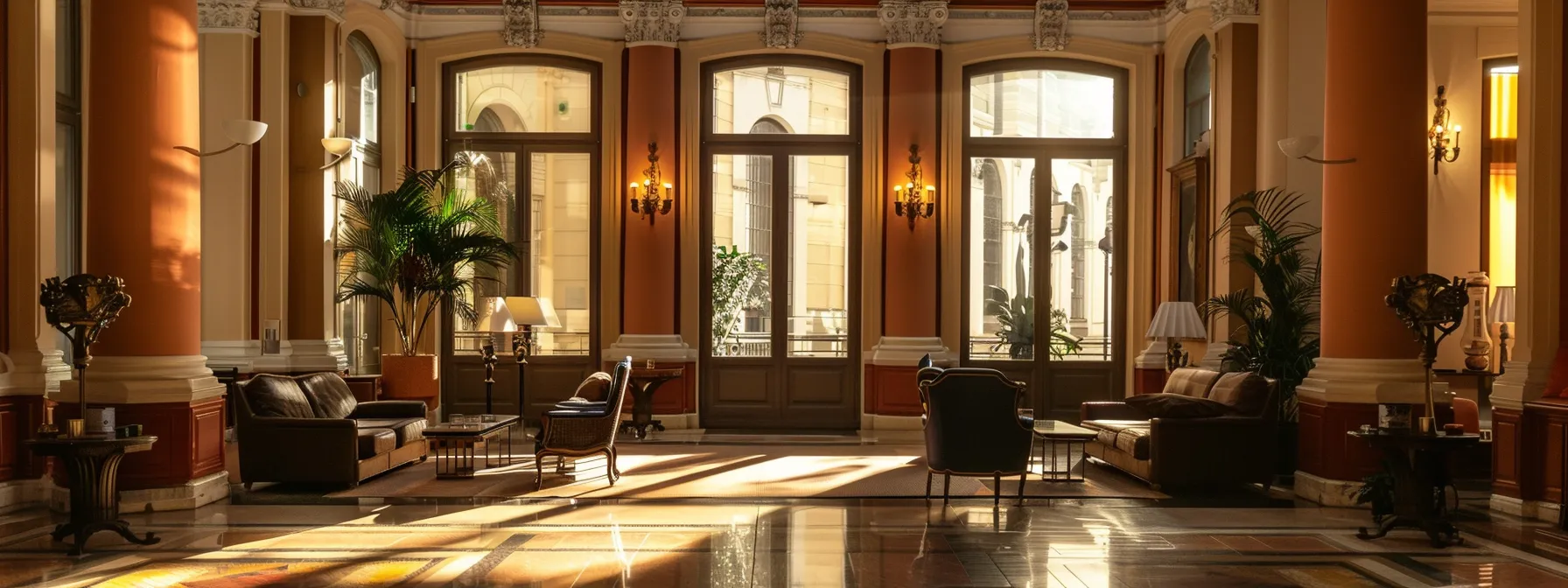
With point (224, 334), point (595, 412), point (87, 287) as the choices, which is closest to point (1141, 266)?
point (595, 412)

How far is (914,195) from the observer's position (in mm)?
12172

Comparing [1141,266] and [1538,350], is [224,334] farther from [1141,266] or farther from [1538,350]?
[1538,350]

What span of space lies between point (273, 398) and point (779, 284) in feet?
18.6

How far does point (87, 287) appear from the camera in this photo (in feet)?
20.4

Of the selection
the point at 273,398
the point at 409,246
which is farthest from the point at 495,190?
the point at 273,398

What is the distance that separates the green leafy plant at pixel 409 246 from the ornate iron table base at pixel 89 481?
443 cm

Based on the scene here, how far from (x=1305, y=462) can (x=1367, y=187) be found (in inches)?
67.7

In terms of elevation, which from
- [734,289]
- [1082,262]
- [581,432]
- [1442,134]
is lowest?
[581,432]

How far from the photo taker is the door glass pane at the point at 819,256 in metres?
12.6

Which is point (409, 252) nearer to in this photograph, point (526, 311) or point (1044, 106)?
point (526, 311)

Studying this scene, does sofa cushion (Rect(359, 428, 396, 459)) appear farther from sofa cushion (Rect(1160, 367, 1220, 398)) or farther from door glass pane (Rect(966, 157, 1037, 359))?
door glass pane (Rect(966, 157, 1037, 359))

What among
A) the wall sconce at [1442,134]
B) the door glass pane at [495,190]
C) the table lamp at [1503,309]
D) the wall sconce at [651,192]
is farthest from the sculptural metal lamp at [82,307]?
the wall sconce at [1442,134]

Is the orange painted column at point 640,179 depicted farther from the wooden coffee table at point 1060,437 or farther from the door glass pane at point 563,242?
the wooden coffee table at point 1060,437

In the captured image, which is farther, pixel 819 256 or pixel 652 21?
pixel 819 256
